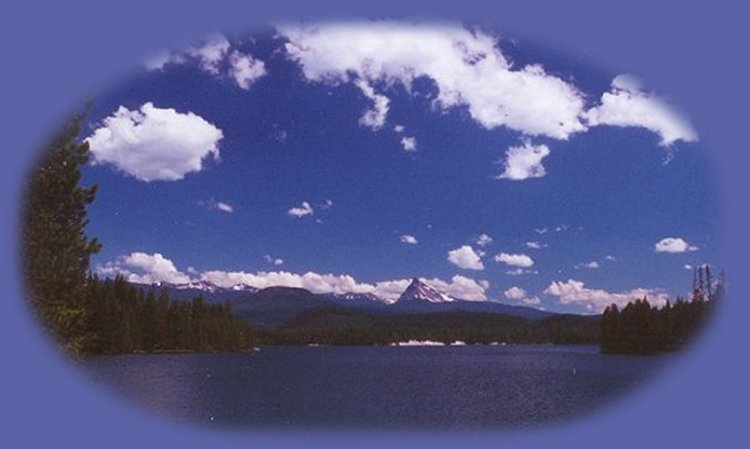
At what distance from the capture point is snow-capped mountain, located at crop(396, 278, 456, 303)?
1305 cm

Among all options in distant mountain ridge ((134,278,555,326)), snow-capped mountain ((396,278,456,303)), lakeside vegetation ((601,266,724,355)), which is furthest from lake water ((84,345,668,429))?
snow-capped mountain ((396,278,456,303))

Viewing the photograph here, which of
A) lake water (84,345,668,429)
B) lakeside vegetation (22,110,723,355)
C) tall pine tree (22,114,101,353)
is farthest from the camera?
lake water (84,345,668,429)

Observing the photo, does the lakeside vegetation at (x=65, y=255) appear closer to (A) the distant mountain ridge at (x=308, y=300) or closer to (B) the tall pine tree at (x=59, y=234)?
(B) the tall pine tree at (x=59, y=234)

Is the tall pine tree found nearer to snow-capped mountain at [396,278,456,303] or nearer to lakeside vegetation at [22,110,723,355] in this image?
lakeside vegetation at [22,110,723,355]

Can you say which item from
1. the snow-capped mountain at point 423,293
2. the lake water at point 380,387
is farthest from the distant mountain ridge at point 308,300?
the lake water at point 380,387

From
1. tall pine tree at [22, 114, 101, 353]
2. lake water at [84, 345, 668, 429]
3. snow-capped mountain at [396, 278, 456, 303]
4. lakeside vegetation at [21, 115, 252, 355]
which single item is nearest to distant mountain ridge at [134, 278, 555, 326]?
snow-capped mountain at [396, 278, 456, 303]

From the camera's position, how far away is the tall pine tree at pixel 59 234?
38.0 feet

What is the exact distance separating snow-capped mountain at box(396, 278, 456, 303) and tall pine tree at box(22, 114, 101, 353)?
19.0ft

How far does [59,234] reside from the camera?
12117 mm

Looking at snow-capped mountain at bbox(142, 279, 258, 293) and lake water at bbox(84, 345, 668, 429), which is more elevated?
snow-capped mountain at bbox(142, 279, 258, 293)

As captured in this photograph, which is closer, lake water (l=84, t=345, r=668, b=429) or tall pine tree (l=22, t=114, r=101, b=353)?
tall pine tree (l=22, t=114, r=101, b=353)

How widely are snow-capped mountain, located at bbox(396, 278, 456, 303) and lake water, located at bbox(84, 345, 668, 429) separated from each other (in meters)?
2.52

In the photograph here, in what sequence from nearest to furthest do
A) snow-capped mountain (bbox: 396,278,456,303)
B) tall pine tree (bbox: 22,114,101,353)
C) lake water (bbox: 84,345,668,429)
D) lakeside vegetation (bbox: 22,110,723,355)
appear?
1. tall pine tree (bbox: 22,114,101,353)
2. lakeside vegetation (bbox: 22,110,723,355)
3. snow-capped mountain (bbox: 396,278,456,303)
4. lake water (bbox: 84,345,668,429)

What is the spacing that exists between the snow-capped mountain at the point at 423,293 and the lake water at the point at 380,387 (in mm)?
2517
